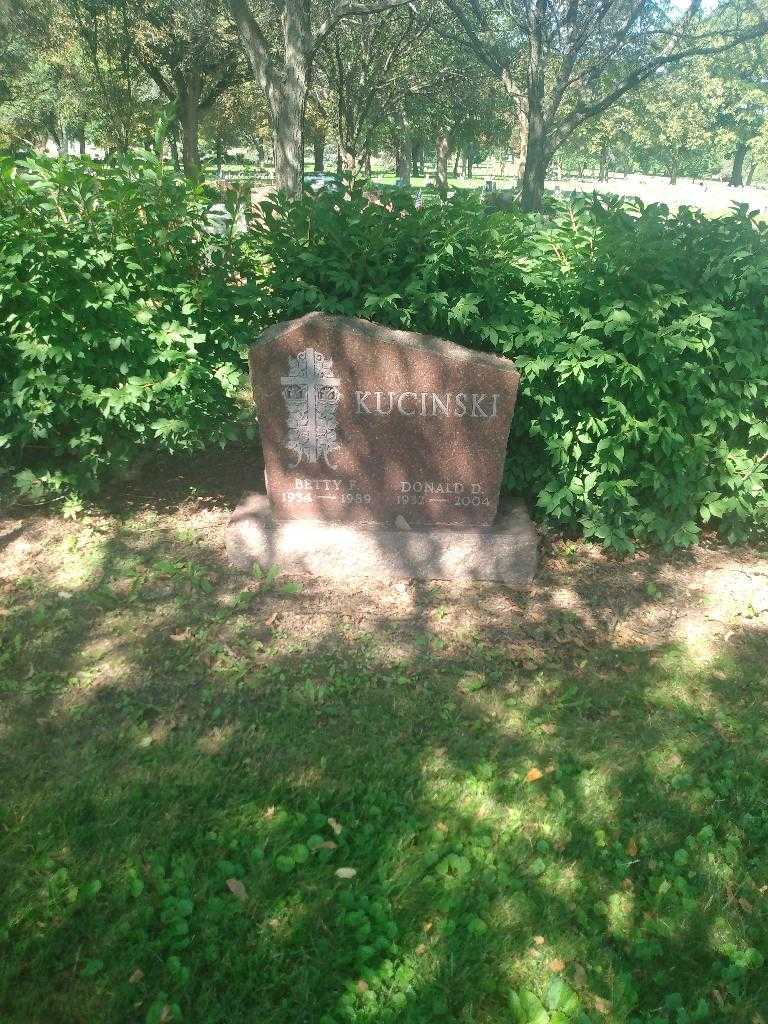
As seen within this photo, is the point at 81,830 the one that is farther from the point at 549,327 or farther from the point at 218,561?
the point at 549,327

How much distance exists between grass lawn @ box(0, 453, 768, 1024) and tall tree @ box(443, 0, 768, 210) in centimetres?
1519

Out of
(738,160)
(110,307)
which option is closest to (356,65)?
(110,307)

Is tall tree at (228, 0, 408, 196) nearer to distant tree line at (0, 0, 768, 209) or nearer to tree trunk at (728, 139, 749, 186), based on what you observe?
distant tree line at (0, 0, 768, 209)

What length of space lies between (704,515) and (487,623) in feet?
5.15

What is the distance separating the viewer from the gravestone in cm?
441

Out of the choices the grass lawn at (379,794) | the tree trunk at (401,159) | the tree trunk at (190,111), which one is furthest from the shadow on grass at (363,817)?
the tree trunk at (401,159)

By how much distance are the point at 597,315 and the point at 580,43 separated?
1610 cm

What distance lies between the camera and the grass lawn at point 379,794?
2488 millimetres

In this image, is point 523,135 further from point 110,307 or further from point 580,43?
point 110,307

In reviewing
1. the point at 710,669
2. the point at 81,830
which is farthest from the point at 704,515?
the point at 81,830

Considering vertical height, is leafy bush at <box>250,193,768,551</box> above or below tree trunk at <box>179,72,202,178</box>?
below

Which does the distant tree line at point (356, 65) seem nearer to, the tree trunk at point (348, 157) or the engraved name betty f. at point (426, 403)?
the tree trunk at point (348, 157)

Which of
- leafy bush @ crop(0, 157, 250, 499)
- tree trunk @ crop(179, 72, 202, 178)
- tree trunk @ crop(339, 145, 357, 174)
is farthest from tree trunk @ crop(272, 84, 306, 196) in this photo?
tree trunk @ crop(339, 145, 357, 174)

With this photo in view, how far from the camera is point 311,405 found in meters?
4.59
